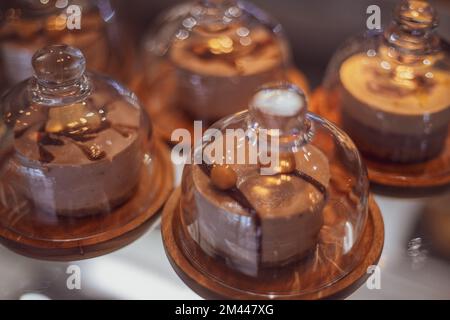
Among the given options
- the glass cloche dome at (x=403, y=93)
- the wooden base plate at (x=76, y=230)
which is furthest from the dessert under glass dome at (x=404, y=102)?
the wooden base plate at (x=76, y=230)

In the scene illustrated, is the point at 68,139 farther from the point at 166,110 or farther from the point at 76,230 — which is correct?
the point at 166,110

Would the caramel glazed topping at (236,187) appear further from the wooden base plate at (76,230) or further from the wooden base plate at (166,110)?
the wooden base plate at (166,110)

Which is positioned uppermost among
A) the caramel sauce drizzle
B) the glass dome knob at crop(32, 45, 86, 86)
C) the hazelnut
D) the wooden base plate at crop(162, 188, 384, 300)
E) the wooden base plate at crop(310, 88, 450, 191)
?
the glass dome knob at crop(32, 45, 86, 86)

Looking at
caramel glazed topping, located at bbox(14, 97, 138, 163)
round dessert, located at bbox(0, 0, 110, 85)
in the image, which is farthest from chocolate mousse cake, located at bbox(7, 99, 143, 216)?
round dessert, located at bbox(0, 0, 110, 85)

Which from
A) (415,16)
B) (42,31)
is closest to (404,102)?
(415,16)

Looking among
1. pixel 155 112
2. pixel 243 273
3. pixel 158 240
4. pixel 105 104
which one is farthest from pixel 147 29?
pixel 243 273

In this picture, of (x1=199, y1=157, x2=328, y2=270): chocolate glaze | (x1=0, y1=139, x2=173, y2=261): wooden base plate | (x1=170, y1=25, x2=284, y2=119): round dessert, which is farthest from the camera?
(x1=170, y1=25, x2=284, y2=119): round dessert

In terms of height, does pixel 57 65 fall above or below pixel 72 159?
above

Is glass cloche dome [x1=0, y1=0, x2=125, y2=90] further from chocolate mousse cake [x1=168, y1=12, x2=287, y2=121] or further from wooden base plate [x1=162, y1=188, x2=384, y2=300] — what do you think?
wooden base plate [x1=162, y1=188, x2=384, y2=300]
